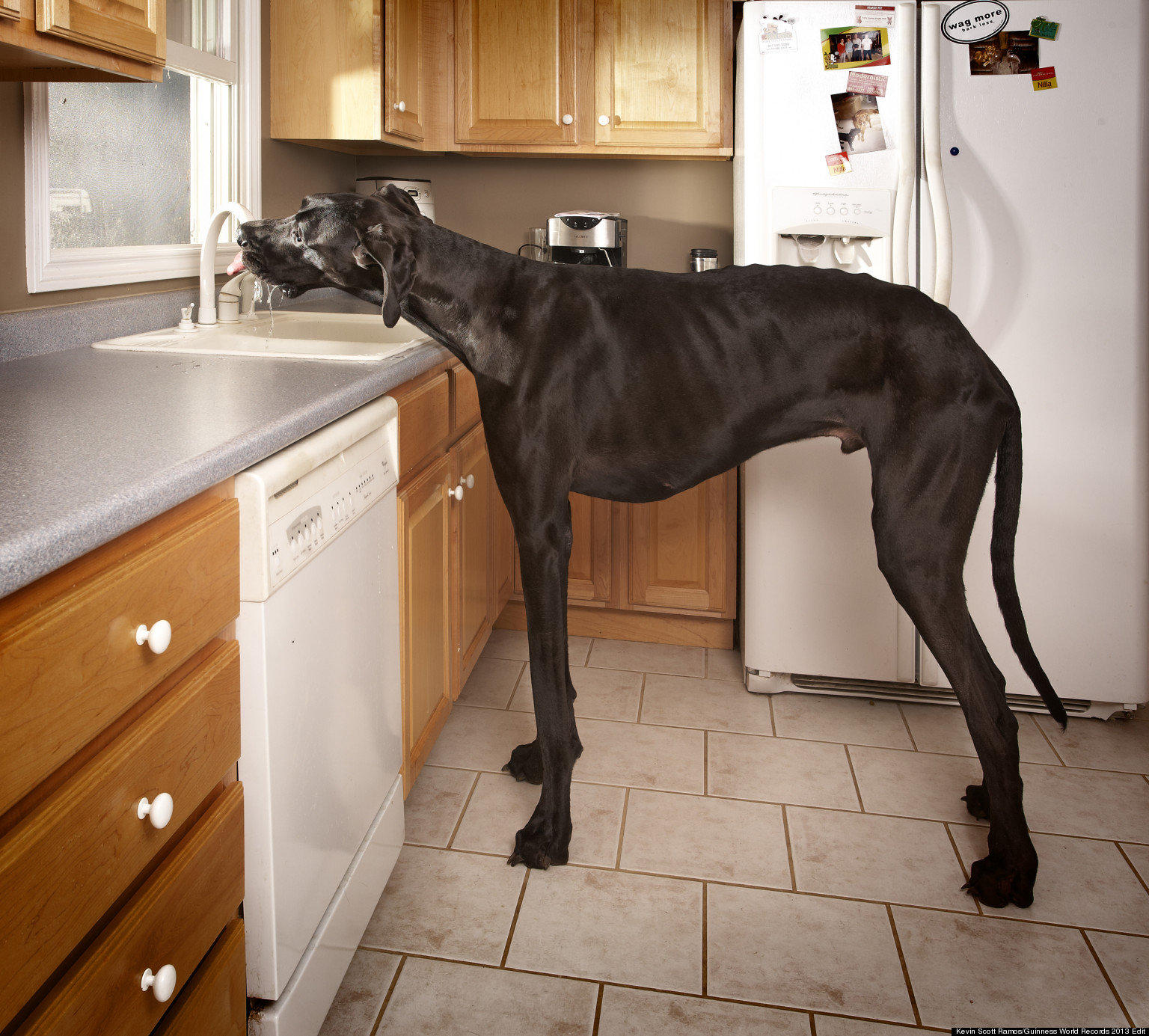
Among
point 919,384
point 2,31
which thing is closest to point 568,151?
point 919,384

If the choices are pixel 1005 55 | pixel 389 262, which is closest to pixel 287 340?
pixel 389 262

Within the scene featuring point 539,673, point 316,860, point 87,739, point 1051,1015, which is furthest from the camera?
point 539,673

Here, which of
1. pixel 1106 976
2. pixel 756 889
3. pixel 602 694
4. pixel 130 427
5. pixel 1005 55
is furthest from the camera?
pixel 602 694

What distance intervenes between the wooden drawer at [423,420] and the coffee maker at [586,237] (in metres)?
1.05

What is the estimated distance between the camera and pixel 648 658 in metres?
3.05

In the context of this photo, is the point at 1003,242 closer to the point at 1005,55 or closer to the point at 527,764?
the point at 1005,55

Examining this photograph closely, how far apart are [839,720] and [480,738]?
96cm

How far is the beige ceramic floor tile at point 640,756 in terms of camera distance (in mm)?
2305

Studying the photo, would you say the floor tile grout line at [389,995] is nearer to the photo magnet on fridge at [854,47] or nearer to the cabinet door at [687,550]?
the cabinet door at [687,550]

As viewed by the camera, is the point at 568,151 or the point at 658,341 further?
the point at 568,151

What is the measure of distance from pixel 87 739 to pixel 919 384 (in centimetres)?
147

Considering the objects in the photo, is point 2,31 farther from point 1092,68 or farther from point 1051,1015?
point 1092,68

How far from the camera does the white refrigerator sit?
2.42 metres

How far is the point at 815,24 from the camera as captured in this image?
2.47 metres
